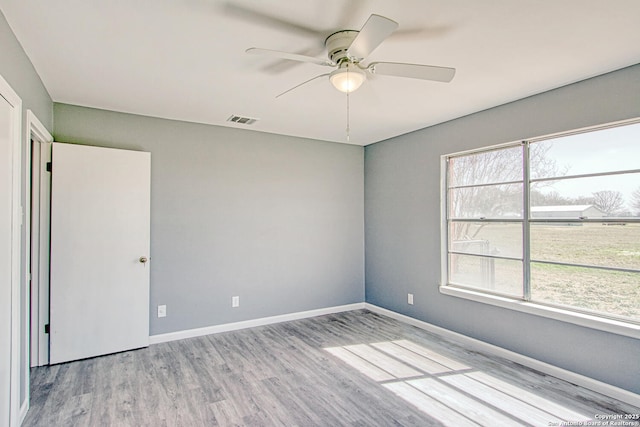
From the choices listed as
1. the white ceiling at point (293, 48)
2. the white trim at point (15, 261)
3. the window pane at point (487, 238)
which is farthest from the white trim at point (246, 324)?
the white ceiling at point (293, 48)

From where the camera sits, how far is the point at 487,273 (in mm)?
3707

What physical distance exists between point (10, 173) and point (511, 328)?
13.7ft

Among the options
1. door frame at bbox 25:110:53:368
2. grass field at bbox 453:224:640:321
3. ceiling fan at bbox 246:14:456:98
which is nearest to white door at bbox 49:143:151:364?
door frame at bbox 25:110:53:368

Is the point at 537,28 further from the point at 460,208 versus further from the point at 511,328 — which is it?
the point at 511,328

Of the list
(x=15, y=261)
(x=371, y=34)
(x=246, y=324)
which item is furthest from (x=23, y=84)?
(x=246, y=324)

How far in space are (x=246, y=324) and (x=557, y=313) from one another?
3304 millimetres

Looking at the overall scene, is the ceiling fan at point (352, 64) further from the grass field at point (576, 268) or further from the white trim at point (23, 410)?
the white trim at point (23, 410)

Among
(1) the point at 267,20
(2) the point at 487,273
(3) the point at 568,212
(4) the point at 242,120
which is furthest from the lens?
(4) the point at 242,120

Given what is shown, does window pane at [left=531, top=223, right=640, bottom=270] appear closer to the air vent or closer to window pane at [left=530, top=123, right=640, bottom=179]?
window pane at [left=530, top=123, right=640, bottom=179]

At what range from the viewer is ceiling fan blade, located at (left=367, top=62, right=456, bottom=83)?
2.08 metres

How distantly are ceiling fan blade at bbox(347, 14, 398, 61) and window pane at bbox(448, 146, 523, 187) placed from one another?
88.7 inches

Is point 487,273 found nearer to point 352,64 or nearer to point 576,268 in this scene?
point 576,268

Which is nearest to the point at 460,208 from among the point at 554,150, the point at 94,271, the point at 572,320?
the point at 554,150

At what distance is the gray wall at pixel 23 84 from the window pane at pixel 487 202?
13.2ft
